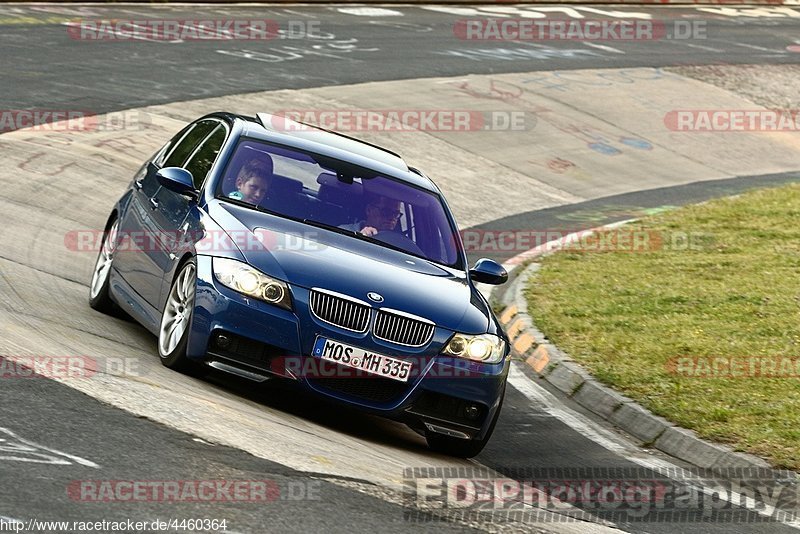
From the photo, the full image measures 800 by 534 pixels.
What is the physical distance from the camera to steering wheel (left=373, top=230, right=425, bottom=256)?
9.24m

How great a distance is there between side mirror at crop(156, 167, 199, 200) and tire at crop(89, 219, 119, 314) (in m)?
1.30

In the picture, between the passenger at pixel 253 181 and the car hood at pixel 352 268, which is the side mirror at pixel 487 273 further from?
the passenger at pixel 253 181

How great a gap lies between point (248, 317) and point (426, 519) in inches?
79.0

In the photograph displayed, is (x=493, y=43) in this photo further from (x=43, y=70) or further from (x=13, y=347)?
(x=13, y=347)

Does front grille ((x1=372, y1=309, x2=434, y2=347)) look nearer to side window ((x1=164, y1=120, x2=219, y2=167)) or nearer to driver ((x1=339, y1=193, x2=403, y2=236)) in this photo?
driver ((x1=339, y1=193, x2=403, y2=236))

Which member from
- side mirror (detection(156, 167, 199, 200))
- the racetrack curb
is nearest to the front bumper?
side mirror (detection(156, 167, 199, 200))

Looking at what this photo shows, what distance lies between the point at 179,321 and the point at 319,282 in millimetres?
1033

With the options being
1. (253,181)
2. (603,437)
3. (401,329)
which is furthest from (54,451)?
(603,437)

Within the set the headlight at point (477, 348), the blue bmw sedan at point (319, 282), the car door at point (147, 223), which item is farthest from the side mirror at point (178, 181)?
the headlight at point (477, 348)

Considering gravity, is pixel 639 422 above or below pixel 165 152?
below

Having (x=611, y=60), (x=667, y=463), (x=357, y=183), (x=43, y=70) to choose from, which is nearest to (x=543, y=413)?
(x=667, y=463)

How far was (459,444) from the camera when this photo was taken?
333 inches

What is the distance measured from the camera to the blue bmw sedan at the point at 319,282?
8031 millimetres

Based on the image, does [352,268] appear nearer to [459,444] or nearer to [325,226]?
[325,226]
